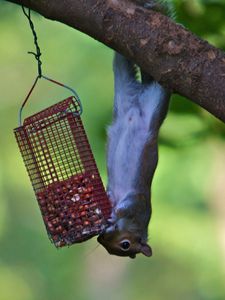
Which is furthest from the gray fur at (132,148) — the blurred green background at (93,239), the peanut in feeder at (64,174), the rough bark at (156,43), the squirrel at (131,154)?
the rough bark at (156,43)

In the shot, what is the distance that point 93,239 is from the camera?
564 cm

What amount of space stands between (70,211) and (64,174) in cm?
15

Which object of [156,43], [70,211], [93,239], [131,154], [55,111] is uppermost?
[156,43]

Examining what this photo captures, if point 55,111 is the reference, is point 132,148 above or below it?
below

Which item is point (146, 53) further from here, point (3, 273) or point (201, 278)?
point (3, 273)

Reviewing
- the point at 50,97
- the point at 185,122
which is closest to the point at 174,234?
the point at 50,97

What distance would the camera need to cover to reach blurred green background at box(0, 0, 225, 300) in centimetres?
472

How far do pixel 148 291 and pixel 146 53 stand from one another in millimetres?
4291

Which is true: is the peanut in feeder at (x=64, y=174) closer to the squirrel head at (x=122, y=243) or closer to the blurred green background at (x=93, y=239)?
the squirrel head at (x=122, y=243)

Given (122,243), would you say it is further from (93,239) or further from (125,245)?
(93,239)

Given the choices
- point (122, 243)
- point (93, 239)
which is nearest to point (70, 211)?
point (122, 243)

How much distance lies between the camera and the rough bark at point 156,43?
2320 mm

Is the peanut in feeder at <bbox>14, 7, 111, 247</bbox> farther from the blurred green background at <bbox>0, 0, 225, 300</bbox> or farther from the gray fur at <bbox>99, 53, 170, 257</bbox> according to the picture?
the blurred green background at <bbox>0, 0, 225, 300</bbox>

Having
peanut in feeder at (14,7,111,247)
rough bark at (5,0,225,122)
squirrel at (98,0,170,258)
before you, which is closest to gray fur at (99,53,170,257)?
squirrel at (98,0,170,258)
